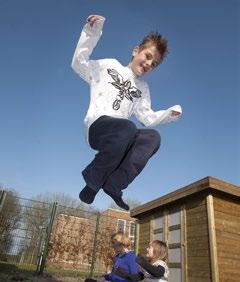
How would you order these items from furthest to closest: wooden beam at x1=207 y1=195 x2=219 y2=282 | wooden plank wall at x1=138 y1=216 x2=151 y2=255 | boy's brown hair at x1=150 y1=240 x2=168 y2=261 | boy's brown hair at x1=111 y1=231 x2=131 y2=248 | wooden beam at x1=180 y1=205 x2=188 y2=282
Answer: wooden plank wall at x1=138 y1=216 x2=151 y2=255 → wooden beam at x1=180 y1=205 x2=188 y2=282 → wooden beam at x1=207 y1=195 x2=219 y2=282 → boy's brown hair at x1=111 y1=231 x2=131 y2=248 → boy's brown hair at x1=150 y1=240 x2=168 y2=261

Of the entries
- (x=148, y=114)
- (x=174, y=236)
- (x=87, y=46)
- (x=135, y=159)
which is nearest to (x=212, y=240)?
(x=174, y=236)

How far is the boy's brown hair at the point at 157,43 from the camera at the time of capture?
3.01 meters

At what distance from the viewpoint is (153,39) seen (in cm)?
305

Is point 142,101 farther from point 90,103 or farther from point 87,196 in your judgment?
point 87,196

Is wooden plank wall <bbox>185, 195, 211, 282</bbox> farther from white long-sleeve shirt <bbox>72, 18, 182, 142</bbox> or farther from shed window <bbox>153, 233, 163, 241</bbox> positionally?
white long-sleeve shirt <bbox>72, 18, 182, 142</bbox>

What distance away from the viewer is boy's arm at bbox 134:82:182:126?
3.28 metres

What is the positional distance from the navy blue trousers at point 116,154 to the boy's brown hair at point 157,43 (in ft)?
3.03

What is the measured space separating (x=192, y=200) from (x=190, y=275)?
1876mm

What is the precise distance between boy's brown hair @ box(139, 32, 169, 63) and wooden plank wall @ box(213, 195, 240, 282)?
18.3ft

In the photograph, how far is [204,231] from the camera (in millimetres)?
7590

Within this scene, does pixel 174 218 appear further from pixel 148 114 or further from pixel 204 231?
pixel 148 114

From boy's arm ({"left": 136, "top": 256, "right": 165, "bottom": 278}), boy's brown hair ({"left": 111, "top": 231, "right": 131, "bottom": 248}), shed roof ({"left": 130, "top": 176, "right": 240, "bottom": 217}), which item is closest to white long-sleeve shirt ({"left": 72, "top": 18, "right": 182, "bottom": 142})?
boy's arm ({"left": 136, "top": 256, "right": 165, "bottom": 278})

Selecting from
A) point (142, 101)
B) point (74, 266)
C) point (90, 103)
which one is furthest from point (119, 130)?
point (74, 266)

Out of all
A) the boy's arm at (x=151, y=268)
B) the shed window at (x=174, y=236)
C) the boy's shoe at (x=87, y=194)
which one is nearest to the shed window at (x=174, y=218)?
the shed window at (x=174, y=236)
